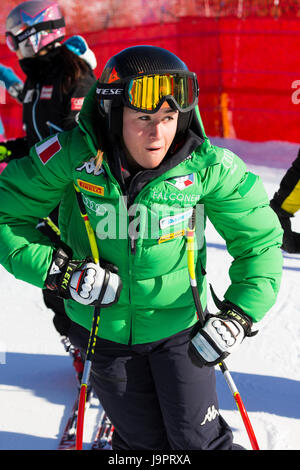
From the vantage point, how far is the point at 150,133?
2055 mm

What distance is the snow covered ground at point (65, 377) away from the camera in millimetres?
3250

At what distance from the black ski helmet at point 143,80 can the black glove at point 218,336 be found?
815 mm

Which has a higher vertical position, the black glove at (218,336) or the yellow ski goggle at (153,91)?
the yellow ski goggle at (153,91)

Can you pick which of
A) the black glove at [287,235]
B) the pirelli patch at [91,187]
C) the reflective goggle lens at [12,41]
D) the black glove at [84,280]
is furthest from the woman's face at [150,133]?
the reflective goggle lens at [12,41]

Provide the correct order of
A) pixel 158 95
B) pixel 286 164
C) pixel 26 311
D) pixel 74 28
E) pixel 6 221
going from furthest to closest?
pixel 74 28, pixel 286 164, pixel 26 311, pixel 6 221, pixel 158 95

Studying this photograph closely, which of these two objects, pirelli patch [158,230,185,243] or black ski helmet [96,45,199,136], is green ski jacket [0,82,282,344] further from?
black ski helmet [96,45,199,136]

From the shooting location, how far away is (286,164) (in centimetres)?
816

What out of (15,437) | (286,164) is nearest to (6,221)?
(15,437)

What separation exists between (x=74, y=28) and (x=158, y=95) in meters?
7.65

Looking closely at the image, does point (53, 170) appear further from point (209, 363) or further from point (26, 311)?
point (26, 311)

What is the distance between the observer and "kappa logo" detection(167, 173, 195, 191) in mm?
2125

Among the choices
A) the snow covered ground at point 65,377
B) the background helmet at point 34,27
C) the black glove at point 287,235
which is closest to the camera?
the snow covered ground at point 65,377

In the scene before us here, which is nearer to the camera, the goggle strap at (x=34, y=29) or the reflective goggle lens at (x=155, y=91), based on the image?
the reflective goggle lens at (x=155, y=91)

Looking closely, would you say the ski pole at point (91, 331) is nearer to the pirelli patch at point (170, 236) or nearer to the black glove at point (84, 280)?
the black glove at point (84, 280)
